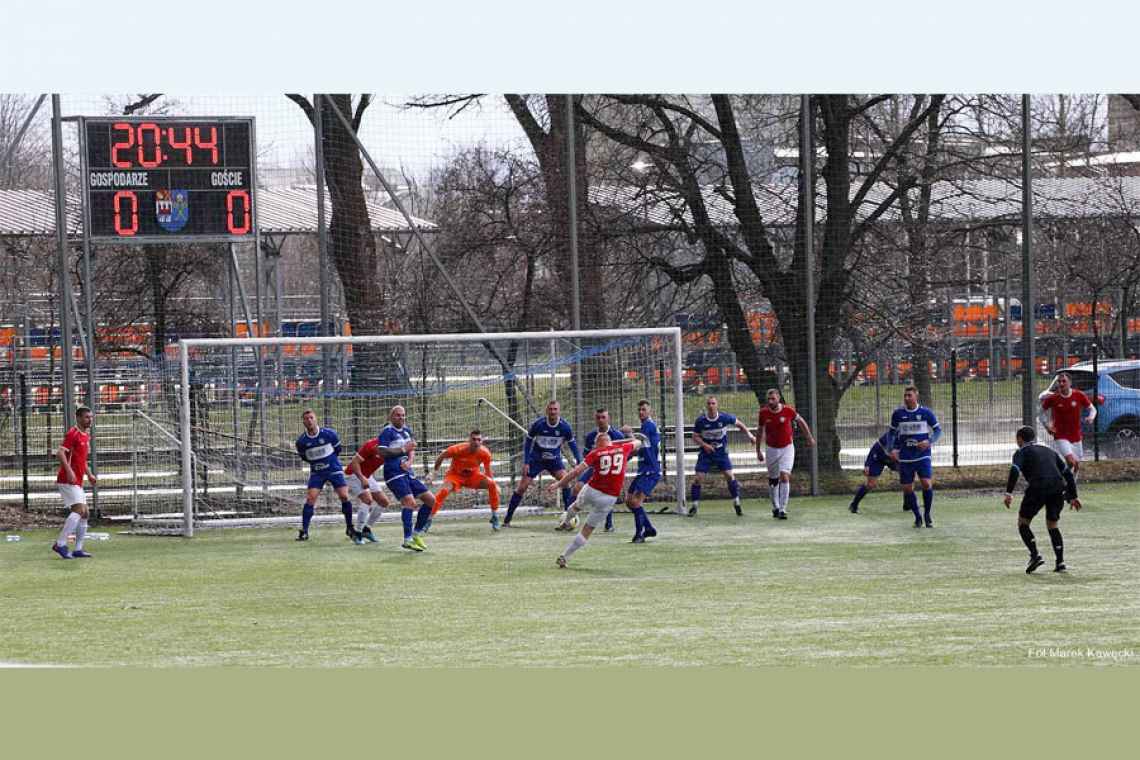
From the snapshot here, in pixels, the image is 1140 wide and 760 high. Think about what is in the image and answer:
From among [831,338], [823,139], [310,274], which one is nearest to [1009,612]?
[831,338]

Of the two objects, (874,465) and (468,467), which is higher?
(468,467)

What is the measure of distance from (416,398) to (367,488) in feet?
15.1

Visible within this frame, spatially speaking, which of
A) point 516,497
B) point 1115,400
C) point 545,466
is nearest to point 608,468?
point 545,466

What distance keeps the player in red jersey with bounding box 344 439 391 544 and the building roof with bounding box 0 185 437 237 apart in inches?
235

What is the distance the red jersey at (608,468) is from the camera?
1656 cm

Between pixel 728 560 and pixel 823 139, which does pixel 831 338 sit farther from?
pixel 728 560

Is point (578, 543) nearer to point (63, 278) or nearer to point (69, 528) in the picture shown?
point (69, 528)

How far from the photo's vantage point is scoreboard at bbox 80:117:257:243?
2086cm

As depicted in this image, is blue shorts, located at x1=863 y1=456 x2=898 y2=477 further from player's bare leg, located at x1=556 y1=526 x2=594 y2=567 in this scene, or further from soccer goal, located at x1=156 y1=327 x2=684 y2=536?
player's bare leg, located at x1=556 y1=526 x2=594 y2=567

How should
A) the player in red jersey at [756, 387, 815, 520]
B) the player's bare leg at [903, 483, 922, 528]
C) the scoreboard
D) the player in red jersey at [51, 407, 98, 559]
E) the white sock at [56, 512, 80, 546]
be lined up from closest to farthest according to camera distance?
the white sock at [56, 512, 80, 546], the player in red jersey at [51, 407, 98, 559], the player's bare leg at [903, 483, 922, 528], the scoreboard, the player in red jersey at [756, 387, 815, 520]

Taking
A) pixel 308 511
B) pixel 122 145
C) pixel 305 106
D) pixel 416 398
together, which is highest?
pixel 305 106

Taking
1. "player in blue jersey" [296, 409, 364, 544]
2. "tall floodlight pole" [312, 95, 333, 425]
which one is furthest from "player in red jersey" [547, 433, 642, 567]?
"tall floodlight pole" [312, 95, 333, 425]

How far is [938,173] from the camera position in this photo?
25.7 m

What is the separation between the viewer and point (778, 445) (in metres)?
21.7
